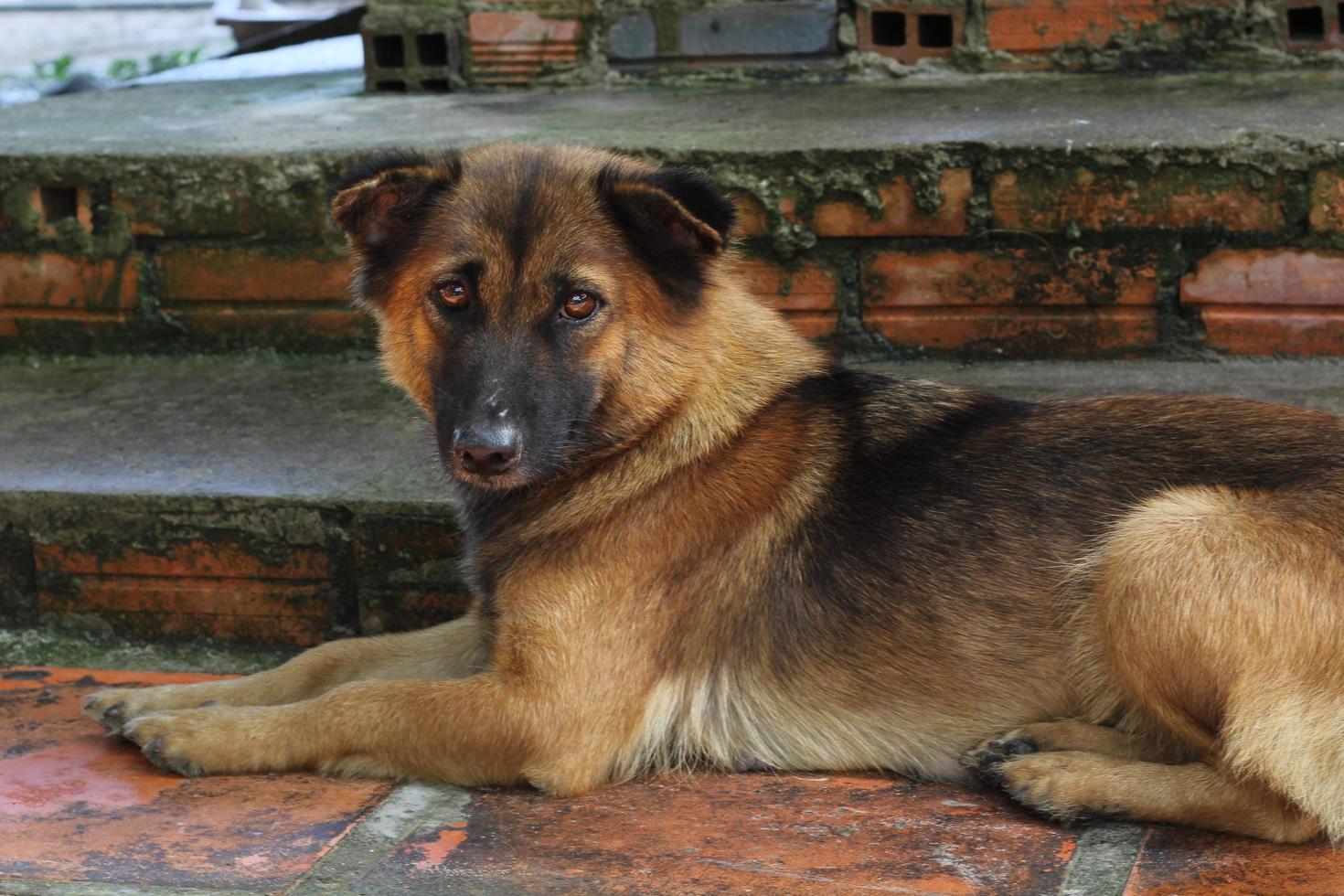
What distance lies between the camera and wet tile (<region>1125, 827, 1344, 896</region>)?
260 cm

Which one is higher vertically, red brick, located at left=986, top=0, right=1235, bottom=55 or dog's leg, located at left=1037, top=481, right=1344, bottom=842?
red brick, located at left=986, top=0, right=1235, bottom=55

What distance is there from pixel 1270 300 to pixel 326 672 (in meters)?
2.54

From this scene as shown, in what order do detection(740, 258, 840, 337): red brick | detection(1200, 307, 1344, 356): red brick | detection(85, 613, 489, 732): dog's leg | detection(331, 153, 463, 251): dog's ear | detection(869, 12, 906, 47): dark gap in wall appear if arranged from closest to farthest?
detection(331, 153, 463, 251): dog's ear, detection(85, 613, 489, 732): dog's leg, detection(1200, 307, 1344, 356): red brick, detection(740, 258, 840, 337): red brick, detection(869, 12, 906, 47): dark gap in wall

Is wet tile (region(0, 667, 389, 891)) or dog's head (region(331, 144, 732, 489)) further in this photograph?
dog's head (region(331, 144, 732, 489))

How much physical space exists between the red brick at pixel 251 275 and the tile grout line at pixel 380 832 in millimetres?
1897

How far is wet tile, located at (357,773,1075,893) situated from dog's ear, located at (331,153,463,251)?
115 cm

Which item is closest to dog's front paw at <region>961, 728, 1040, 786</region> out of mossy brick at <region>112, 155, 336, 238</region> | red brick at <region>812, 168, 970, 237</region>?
red brick at <region>812, 168, 970, 237</region>

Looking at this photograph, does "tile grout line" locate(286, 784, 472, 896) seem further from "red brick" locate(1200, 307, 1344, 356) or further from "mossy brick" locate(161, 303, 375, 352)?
"red brick" locate(1200, 307, 1344, 356)

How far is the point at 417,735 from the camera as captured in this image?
3090 mm

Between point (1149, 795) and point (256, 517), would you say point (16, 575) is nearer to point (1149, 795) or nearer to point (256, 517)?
point (256, 517)

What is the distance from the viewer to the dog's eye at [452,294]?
3170 millimetres

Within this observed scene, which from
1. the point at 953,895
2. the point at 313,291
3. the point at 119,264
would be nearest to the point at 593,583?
the point at 953,895

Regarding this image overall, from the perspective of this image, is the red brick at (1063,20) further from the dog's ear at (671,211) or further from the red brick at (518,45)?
the dog's ear at (671,211)

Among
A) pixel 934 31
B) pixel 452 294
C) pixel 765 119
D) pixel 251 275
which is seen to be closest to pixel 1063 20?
pixel 934 31
